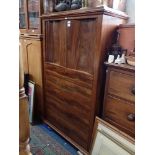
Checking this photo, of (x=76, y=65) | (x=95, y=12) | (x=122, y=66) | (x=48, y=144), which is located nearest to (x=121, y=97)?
(x=122, y=66)

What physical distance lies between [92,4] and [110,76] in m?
0.65

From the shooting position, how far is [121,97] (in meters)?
1.33

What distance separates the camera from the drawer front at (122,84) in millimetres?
1243

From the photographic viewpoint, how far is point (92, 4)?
1.45 meters

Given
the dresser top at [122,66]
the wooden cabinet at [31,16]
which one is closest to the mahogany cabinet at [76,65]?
the dresser top at [122,66]

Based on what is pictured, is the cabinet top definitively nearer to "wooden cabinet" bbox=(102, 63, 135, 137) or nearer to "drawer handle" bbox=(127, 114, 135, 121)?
"wooden cabinet" bbox=(102, 63, 135, 137)

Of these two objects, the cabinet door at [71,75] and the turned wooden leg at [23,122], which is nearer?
the turned wooden leg at [23,122]

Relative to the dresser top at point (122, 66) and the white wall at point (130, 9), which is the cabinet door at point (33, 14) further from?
the dresser top at point (122, 66)

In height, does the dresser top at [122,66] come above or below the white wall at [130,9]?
below

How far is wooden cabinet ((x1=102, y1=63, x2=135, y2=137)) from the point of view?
1.26 metres

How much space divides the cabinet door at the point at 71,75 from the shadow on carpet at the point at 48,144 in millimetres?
112

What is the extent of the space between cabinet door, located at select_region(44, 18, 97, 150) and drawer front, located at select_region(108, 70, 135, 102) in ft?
0.64

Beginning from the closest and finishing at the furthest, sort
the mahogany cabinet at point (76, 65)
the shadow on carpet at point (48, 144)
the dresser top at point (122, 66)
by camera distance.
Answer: the dresser top at point (122, 66) < the mahogany cabinet at point (76, 65) < the shadow on carpet at point (48, 144)

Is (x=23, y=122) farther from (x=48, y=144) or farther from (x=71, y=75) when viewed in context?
(x=48, y=144)
